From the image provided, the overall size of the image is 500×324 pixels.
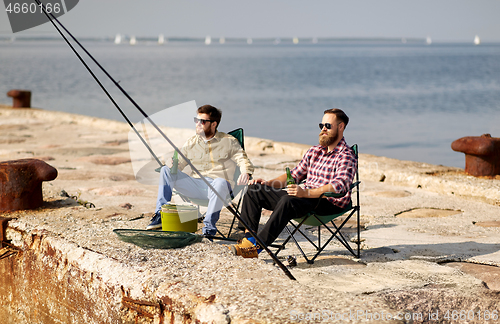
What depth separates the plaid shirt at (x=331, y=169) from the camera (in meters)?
3.76

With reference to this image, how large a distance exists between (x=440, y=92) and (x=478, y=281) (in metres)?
28.7

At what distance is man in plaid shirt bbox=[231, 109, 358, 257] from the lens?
3607 millimetres

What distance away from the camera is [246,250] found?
3.60m

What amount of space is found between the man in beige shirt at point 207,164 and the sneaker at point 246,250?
0.56 meters

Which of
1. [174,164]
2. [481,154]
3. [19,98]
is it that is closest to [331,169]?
[174,164]

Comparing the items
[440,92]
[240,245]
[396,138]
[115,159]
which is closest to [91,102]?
[396,138]

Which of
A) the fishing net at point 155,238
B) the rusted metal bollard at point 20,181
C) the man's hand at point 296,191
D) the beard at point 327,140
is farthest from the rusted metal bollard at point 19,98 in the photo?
the man's hand at point 296,191

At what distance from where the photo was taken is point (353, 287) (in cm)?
321

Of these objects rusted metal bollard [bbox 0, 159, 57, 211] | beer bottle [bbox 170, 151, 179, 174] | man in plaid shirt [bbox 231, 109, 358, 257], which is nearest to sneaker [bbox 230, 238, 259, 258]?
man in plaid shirt [bbox 231, 109, 358, 257]

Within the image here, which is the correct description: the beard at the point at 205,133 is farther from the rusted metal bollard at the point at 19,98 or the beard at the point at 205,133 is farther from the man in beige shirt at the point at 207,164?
the rusted metal bollard at the point at 19,98

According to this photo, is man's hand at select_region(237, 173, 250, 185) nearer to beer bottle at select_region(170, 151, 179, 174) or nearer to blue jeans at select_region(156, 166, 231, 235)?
blue jeans at select_region(156, 166, 231, 235)

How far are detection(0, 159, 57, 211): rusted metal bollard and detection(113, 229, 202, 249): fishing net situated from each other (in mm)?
1262

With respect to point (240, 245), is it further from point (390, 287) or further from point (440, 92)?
point (440, 92)

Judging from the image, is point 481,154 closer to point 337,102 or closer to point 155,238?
point 155,238
